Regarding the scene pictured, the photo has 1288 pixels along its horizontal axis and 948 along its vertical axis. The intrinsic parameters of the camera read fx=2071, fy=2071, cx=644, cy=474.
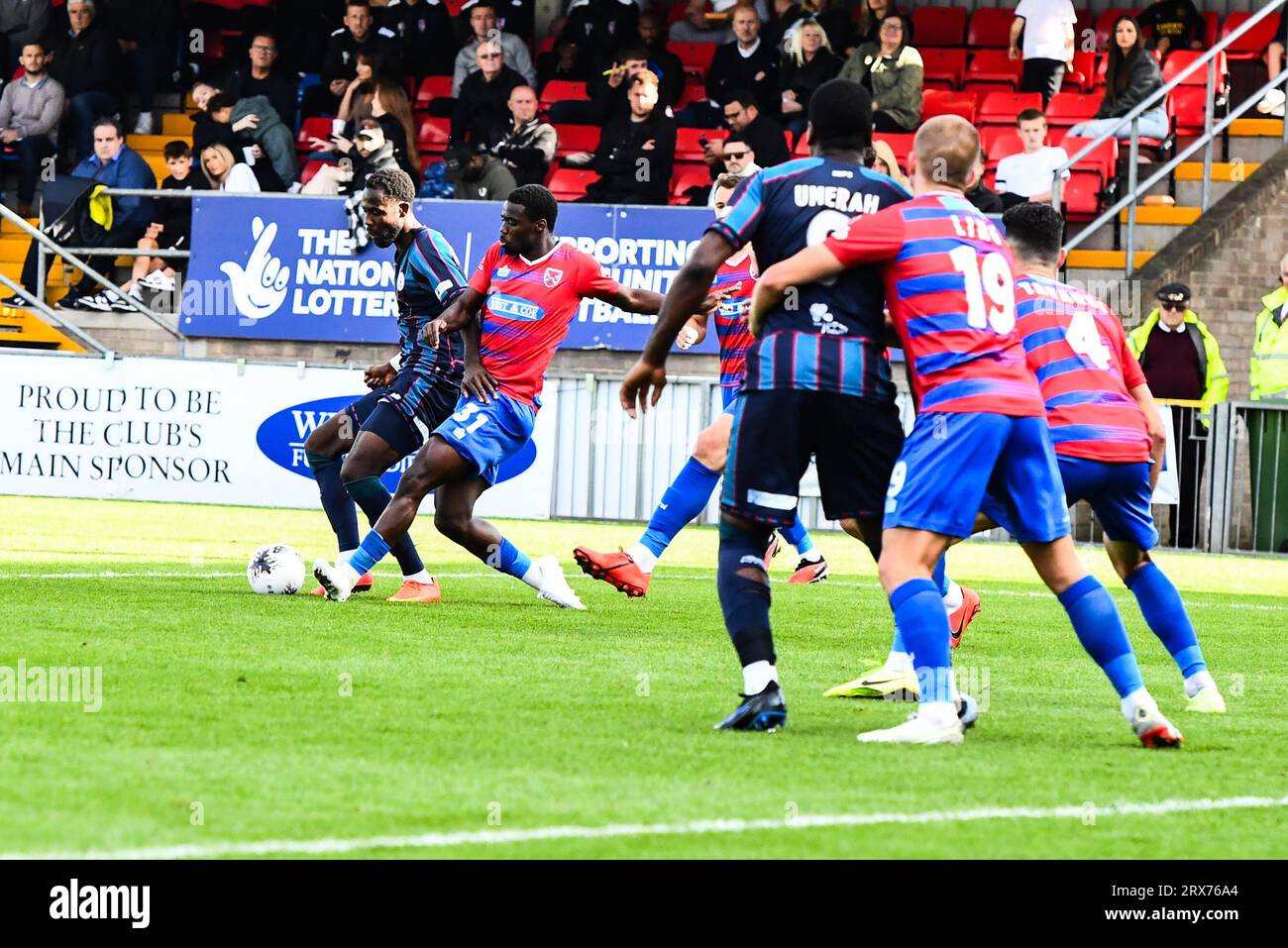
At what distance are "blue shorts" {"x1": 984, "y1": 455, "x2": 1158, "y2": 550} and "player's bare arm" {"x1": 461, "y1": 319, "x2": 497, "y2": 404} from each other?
12.4ft

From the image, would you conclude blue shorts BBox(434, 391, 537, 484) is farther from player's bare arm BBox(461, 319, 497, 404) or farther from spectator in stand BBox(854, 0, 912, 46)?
spectator in stand BBox(854, 0, 912, 46)

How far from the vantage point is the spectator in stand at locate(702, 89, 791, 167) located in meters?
20.8

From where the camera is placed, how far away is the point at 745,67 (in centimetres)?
2266

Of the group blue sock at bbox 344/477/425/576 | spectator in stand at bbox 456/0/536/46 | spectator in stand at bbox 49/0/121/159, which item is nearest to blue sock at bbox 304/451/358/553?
blue sock at bbox 344/477/425/576

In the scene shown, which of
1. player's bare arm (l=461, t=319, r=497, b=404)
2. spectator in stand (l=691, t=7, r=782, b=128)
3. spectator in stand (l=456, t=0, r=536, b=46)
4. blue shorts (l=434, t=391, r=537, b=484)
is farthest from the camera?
spectator in stand (l=456, t=0, r=536, b=46)

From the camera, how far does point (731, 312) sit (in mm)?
12625

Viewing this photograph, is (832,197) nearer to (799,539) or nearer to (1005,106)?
(799,539)

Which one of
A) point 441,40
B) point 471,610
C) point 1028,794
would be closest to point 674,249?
point 441,40

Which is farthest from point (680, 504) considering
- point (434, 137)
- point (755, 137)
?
point (434, 137)

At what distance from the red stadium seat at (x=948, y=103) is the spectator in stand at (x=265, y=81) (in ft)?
23.6

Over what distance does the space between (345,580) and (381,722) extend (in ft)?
14.3

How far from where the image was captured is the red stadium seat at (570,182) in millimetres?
22062

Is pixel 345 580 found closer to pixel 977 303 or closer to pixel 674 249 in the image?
pixel 977 303
